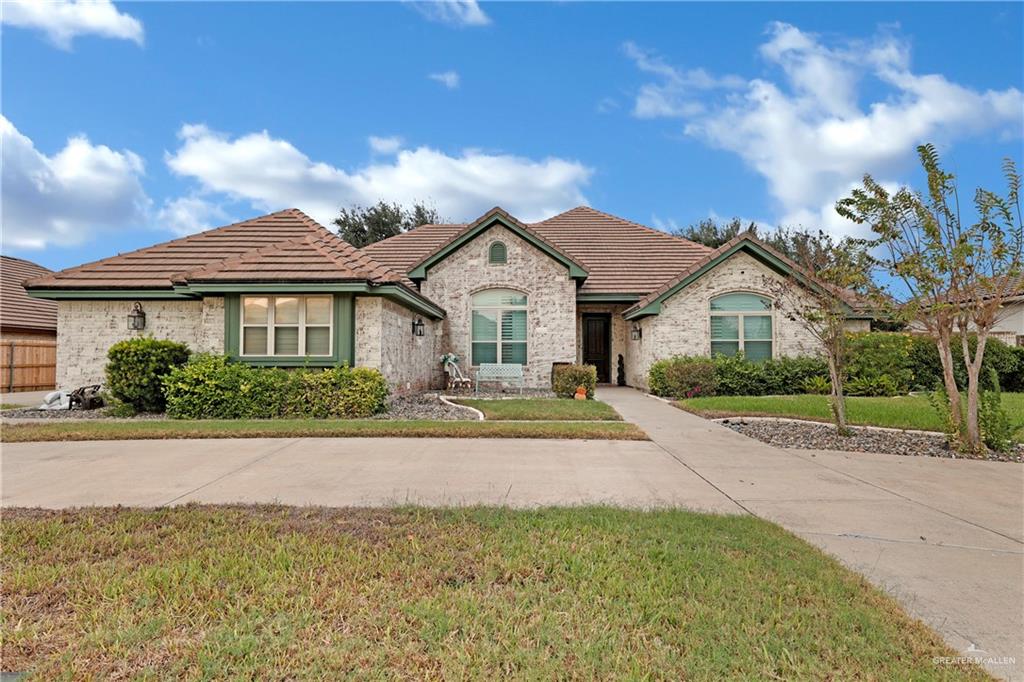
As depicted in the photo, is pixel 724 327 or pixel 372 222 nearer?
pixel 724 327

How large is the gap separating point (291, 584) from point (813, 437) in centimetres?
861

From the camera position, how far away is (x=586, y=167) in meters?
24.4

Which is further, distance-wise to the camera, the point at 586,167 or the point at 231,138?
the point at 586,167

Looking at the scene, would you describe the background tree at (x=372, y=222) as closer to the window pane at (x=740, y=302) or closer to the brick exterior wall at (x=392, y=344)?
the brick exterior wall at (x=392, y=344)

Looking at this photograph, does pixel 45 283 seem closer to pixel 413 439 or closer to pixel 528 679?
pixel 413 439

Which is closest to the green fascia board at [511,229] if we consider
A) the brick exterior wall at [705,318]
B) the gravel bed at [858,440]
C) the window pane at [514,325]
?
the window pane at [514,325]

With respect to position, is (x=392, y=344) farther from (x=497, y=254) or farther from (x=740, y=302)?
(x=740, y=302)

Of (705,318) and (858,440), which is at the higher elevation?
(705,318)

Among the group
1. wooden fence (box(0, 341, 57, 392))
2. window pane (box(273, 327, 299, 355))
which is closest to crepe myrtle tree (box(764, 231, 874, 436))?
window pane (box(273, 327, 299, 355))

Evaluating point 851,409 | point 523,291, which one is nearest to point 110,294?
point 523,291

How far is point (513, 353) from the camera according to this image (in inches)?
671

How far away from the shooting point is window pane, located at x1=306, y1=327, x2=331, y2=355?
11812 mm

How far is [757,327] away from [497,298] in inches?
A: 331

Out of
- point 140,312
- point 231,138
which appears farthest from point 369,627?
point 231,138
